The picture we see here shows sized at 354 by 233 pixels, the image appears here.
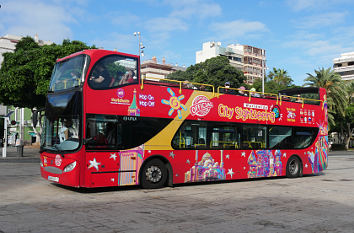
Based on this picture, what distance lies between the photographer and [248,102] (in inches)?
545

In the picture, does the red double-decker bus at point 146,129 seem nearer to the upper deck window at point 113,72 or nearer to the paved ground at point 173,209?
the upper deck window at point 113,72

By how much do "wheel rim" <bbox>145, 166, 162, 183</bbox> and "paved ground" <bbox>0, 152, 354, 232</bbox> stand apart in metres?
0.45

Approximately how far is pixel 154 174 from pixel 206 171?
2.11 m

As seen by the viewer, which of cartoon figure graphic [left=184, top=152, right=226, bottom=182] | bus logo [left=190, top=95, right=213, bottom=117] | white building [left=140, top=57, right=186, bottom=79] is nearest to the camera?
cartoon figure graphic [left=184, top=152, right=226, bottom=182]

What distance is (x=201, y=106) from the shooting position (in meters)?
12.3

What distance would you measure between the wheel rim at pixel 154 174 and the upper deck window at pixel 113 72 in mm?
2717

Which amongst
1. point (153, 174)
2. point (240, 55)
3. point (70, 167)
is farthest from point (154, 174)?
point (240, 55)

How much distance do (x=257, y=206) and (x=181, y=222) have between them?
2588mm

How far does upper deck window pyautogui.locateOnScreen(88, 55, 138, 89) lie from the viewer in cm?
981

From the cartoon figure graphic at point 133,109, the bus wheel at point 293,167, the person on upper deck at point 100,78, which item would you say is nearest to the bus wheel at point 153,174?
the cartoon figure graphic at point 133,109

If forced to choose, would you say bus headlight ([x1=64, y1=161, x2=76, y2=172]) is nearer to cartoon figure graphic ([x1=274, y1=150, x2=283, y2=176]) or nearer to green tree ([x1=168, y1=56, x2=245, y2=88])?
cartoon figure graphic ([x1=274, y1=150, x2=283, y2=176])

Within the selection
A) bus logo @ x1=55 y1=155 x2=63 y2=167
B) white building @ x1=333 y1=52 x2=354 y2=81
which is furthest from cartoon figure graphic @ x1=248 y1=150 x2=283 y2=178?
white building @ x1=333 y1=52 x2=354 y2=81

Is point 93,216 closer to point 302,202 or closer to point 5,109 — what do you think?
point 302,202

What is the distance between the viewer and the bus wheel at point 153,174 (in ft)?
35.3
